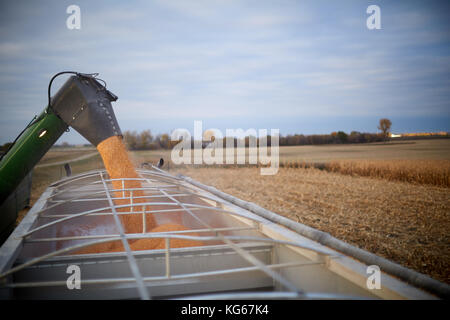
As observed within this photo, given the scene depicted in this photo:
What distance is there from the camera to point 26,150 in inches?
130

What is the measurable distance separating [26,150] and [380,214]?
5.62 meters

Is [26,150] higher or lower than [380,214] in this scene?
higher

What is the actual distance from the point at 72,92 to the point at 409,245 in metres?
4.63

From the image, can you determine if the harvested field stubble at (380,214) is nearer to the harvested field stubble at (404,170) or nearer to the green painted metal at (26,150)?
the harvested field stubble at (404,170)

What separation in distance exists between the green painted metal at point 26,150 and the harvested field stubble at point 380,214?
412 cm

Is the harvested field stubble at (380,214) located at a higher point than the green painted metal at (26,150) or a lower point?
lower

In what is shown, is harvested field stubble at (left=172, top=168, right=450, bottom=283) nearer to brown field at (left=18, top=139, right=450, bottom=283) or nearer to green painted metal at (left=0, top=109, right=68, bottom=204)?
brown field at (left=18, top=139, right=450, bottom=283)

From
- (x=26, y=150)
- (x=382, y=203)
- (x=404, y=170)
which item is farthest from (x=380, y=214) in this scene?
(x=26, y=150)

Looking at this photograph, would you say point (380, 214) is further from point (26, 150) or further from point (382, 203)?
→ point (26, 150)

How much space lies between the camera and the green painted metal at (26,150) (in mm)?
3287

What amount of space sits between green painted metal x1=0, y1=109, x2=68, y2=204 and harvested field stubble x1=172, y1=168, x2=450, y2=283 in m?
4.12

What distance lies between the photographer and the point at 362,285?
5.16 feet

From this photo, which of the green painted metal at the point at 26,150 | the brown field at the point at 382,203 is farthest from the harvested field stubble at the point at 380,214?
the green painted metal at the point at 26,150

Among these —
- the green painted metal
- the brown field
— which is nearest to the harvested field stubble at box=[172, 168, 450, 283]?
the brown field
